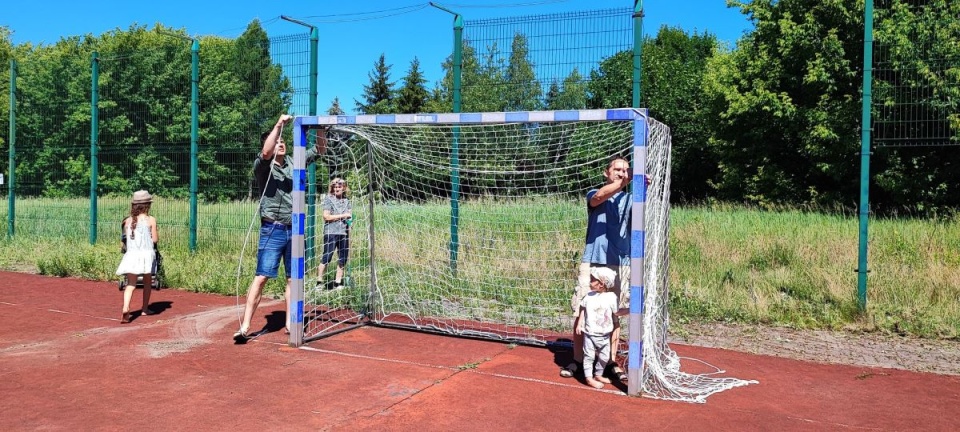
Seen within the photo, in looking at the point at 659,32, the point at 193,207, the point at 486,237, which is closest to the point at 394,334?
the point at 486,237

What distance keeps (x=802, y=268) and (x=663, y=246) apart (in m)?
4.31

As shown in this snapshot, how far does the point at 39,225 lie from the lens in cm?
1476

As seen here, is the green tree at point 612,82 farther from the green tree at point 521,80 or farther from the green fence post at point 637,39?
the green tree at point 521,80

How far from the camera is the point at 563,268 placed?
9.60 meters

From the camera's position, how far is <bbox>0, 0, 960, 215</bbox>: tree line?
8664mm

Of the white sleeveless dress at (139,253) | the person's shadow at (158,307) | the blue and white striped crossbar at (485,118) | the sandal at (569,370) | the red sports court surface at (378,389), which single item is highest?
the blue and white striped crossbar at (485,118)

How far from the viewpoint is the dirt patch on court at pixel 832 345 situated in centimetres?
676

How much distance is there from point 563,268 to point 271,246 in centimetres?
388

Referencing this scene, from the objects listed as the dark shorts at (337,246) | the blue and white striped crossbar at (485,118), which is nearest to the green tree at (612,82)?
the blue and white striped crossbar at (485,118)

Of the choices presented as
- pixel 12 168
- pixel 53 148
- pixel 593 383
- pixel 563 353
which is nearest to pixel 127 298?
pixel 563 353

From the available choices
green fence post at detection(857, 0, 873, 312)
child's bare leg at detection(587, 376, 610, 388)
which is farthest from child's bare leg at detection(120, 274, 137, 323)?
green fence post at detection(857, 0, 873, 312)

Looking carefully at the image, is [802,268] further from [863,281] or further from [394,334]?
[394,334]

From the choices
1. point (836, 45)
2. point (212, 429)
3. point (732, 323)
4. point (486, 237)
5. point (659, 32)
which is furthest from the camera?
point (659, 32)

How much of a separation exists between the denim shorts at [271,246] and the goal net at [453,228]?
1.40ft
